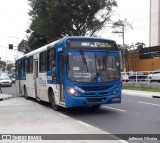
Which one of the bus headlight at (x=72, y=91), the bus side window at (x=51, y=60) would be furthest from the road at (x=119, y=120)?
the bus side window at (x=51, y=60)

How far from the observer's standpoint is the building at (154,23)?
275ft

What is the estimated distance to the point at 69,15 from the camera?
4059 centimetres

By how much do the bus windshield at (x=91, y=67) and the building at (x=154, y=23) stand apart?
232 feet

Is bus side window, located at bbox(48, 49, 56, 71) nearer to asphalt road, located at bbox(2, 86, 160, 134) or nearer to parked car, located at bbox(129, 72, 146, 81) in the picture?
asphalt road, located at bbox(2, 86, 160, 134)

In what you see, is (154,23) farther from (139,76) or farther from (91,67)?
(91,67)

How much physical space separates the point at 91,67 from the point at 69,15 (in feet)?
90.4

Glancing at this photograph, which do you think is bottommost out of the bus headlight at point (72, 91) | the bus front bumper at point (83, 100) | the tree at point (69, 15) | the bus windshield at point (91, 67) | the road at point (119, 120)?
the road at point (119, 120)

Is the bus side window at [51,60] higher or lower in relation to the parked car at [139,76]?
higher

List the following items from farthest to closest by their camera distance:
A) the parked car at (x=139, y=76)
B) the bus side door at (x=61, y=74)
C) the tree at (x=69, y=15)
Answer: the tree at (x=69, y=15) < the parked car at (x=139, y=76) < the bus side door at (x=61, y=74)

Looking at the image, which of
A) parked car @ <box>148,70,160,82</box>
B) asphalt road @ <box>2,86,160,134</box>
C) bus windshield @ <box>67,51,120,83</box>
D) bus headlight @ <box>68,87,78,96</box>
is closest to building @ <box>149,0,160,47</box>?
parked car @ <box>148,70,160,82</box>

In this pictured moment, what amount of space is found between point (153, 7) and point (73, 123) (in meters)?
79.4

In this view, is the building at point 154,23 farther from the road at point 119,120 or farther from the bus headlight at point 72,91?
the bus headlight at point 72,91

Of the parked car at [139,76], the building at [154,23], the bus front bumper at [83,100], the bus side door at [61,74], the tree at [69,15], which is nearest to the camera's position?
the bus front bumper at [83,100]

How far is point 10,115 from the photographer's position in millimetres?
14445
